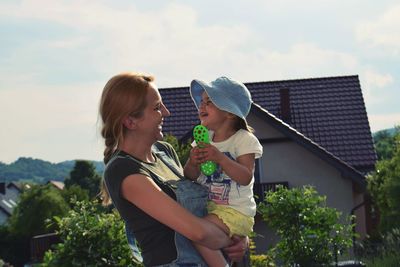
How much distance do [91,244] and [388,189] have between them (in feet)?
21.9

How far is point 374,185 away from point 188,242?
15049 mm

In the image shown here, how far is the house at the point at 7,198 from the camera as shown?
91688 millimetres

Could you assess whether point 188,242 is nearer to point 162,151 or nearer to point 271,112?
point 162,151

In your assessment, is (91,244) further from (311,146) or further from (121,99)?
(311,146)

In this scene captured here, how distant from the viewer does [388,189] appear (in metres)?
16.2

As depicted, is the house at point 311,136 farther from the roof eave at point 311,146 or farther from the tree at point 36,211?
the tree at point 36,211

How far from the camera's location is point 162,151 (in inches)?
168

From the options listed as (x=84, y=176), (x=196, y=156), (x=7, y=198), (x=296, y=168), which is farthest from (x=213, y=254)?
(x=7, y=198)

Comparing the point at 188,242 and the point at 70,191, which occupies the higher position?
the point at 70,191

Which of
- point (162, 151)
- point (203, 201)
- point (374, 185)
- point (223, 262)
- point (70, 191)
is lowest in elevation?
point (223, 262)

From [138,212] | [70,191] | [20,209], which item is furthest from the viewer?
[70,191]

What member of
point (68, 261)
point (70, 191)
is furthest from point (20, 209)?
point (68, 261)

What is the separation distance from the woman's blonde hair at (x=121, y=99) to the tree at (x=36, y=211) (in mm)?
32588

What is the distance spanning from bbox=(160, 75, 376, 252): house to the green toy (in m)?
20.6
